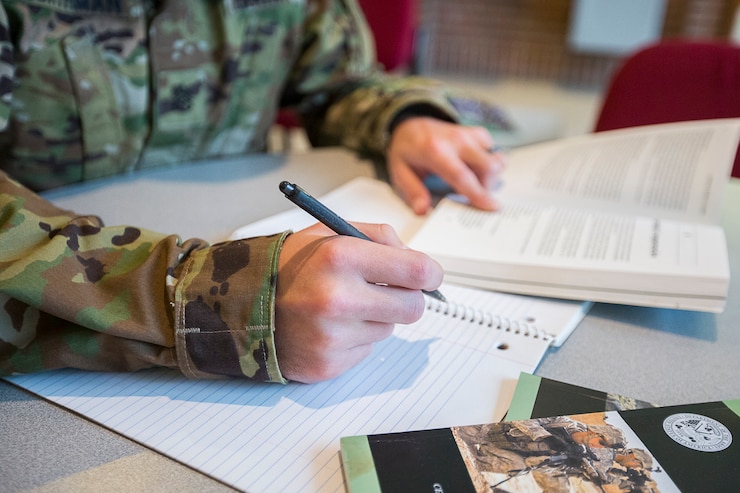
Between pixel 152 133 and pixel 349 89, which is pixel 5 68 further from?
pixel 349 89

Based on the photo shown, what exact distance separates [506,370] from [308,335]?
0.49ft

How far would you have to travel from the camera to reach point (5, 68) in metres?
0.63

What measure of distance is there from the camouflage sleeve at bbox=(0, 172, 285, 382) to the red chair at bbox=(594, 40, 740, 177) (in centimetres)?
82

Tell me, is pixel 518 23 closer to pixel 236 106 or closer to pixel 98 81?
pixel 236 106

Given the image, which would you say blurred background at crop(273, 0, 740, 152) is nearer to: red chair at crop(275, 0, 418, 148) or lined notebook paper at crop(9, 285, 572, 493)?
red chair at crop(275, 0, 418, 148)

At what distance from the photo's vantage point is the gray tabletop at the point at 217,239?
0.37m

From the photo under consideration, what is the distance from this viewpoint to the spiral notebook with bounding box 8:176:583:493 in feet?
1.25

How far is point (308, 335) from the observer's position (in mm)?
437

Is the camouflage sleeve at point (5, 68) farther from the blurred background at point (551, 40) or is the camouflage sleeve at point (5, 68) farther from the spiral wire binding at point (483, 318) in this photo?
the blurred background at point (551, 40)

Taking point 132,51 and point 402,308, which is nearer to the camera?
point 402,308

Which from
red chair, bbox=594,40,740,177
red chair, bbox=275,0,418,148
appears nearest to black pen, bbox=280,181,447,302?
red chair, bbox=594,40,740,177

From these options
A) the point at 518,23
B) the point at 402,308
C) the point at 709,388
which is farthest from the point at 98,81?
the point at 518,23

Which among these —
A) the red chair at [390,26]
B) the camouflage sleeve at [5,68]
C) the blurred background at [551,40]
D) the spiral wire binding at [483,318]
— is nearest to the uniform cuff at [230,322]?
the spiral wire binding at [483,318]

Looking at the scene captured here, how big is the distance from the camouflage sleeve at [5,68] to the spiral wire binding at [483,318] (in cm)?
45
